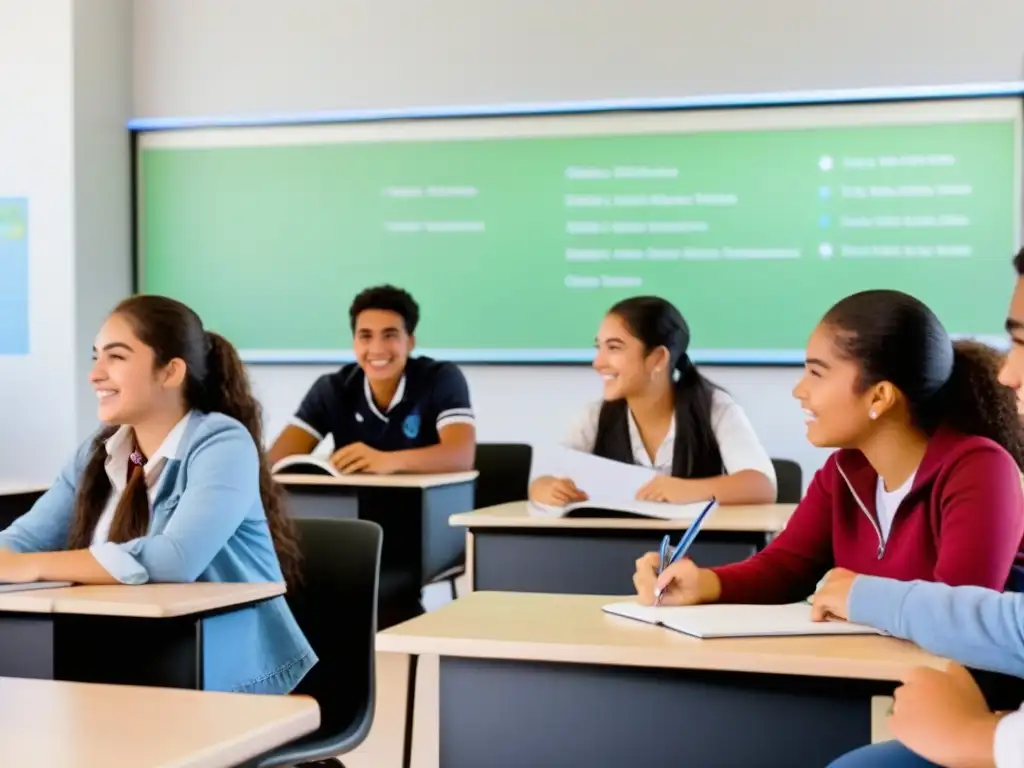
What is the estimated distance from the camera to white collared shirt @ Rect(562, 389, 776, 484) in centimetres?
328

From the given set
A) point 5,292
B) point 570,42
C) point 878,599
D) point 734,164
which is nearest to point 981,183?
point 734,164

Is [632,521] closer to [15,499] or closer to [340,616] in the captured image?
[340,616]

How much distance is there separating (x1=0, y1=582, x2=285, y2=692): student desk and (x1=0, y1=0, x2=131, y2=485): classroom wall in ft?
11.2

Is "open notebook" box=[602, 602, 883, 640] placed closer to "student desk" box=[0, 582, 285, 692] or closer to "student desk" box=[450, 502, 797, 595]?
"student desk" box=[0, 582, 285, 692]

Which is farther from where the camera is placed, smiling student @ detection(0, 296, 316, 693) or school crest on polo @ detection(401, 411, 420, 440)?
school crest on polo @ detection(401, 411, 420, 440)

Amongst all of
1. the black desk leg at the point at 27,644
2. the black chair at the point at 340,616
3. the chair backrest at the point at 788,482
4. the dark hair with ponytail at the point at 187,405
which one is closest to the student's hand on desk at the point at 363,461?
the chair backrest at the point at 788,482

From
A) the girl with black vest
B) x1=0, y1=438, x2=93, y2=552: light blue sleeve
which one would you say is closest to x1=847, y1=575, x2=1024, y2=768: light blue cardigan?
x1=0, y1=438, x2=93, y2=552: light blue sleeve

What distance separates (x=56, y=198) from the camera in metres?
5.10

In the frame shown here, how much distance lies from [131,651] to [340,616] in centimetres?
39

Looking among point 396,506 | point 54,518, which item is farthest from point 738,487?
point 54,518

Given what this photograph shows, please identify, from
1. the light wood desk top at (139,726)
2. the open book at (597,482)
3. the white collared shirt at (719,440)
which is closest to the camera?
the light wood desk top at (139,726)

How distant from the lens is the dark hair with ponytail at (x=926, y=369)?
1.81 m

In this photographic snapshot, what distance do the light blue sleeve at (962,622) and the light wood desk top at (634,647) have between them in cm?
3

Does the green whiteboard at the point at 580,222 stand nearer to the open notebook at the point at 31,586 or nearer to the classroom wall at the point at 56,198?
the classroom wall at the point at 56,198
